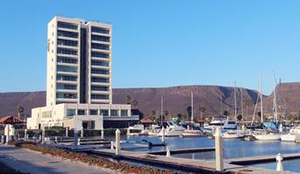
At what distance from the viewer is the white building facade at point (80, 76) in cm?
12369

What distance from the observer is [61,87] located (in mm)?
127750

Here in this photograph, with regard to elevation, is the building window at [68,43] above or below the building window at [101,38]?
below

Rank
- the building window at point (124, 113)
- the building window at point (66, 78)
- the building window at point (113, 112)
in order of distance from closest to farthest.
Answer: the building window at point (66, 78) → the building window at point (113, 112) → the building window at point (124, 113)

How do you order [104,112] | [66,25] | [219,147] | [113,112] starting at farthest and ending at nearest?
[66,25] → [113,112] → [104,112] → [219,147]

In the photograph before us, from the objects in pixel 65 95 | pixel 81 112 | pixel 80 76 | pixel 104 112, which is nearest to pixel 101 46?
pixel 80 76

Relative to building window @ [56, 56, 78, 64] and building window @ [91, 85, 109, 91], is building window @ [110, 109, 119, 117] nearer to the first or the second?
building window @ [91, 85, 109, 91]

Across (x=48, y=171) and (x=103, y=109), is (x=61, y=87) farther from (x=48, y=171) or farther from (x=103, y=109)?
(x=48, y=171)

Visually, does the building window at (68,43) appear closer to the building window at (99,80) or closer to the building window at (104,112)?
the building window at (99,80)

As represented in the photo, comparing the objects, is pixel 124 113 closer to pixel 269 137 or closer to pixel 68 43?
pixel 68 43

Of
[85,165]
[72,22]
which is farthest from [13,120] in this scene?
[72,22]

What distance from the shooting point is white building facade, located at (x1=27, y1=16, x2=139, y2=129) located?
406 ft

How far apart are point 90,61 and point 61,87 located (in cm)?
1291

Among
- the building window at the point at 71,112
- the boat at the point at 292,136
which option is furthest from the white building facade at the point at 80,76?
the boat at the point at 292,136

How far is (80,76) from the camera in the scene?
132125 millimetres
